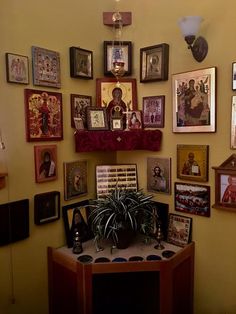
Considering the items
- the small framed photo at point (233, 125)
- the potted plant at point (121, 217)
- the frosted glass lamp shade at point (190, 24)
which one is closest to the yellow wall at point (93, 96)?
the small framed photo at point (233, 125)

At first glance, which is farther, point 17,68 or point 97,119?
point 97,119

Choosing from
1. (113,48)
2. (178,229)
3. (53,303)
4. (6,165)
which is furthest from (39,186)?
(113,48)

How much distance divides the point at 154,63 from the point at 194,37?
1.20ft

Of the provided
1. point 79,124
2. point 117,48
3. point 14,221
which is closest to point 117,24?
point 117,48

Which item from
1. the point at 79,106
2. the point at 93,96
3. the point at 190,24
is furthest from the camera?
the point at 93,96

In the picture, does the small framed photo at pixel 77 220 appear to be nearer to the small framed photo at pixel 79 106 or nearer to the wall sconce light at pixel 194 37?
the small framed photo at pixel 79 106

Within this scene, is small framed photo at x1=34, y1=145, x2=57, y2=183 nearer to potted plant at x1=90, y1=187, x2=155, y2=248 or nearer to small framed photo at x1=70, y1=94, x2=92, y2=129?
small framed photo at x1=70, y1=94, x2=92, y2=129

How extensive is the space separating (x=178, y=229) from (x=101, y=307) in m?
0.83

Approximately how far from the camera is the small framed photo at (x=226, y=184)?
1.72 metres

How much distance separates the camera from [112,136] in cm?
194

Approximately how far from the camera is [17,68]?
1.68 metres

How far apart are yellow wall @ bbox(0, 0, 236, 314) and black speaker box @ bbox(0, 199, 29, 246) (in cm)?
5

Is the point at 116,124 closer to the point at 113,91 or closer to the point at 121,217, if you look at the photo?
the point at 113,91

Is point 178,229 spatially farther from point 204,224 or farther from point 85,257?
point 85,257
